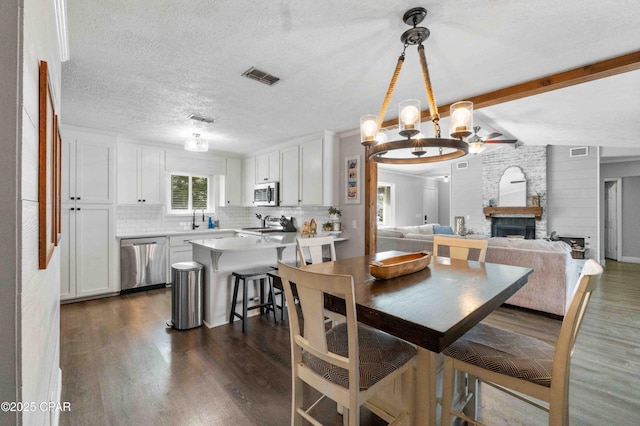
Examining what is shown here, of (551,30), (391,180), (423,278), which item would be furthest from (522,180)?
(423,278)

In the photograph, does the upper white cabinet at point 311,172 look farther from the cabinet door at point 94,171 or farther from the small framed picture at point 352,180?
the cabinet door at point 94,171

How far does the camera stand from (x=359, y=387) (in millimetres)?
1220

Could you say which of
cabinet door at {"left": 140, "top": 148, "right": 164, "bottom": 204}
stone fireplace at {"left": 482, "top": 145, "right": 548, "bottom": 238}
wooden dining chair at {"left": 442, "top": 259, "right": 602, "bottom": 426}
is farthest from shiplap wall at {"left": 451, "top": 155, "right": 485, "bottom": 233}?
cabinet door at {"left": 140, "top": 148, "right": 164, "bottom": 204}

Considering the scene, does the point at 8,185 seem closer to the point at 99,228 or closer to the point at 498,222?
the point at 99,228

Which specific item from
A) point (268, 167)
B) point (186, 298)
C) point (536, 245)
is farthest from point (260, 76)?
point (536, 245)

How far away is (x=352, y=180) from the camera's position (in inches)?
166

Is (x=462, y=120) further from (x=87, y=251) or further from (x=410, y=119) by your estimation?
(x=87, y=251)

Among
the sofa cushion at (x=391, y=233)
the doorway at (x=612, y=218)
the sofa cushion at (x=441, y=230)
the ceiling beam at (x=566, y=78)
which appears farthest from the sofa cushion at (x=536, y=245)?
the doorway at (x=612, y=218)

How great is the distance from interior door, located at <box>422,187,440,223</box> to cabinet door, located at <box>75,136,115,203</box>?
8.95 meters

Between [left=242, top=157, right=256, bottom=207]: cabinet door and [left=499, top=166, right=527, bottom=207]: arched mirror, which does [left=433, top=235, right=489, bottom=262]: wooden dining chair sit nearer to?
[left=242, top=157, right=256, bottom=207]: cabinet door

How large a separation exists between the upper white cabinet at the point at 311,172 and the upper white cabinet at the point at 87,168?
259 cm

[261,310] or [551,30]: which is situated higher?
[551,30]

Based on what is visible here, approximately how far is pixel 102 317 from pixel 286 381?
2634 mm

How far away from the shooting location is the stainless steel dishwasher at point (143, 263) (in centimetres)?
431
